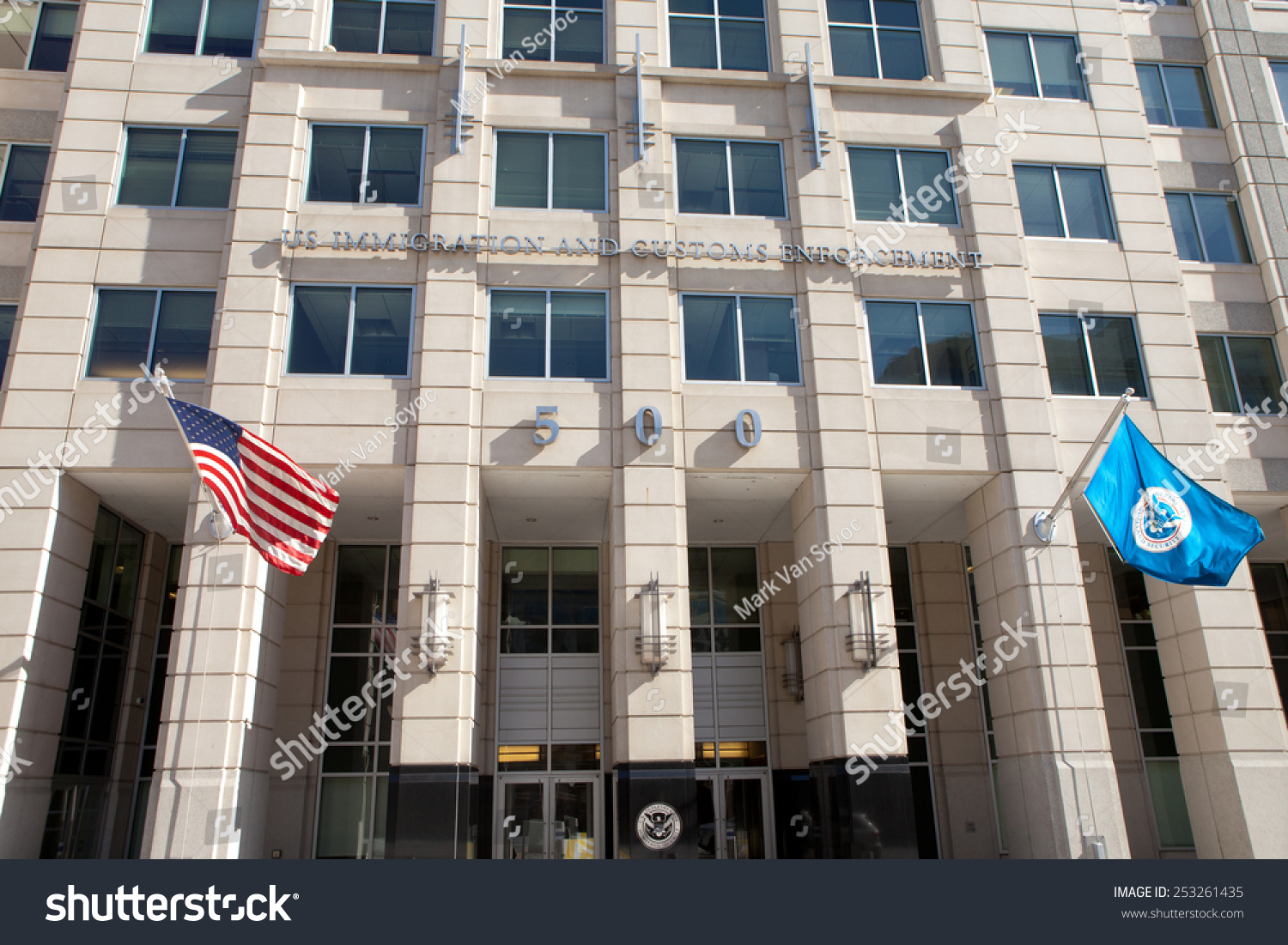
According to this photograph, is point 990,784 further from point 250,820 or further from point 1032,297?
point 250,820

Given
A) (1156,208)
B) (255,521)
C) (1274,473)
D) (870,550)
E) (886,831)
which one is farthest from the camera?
(1156,208)

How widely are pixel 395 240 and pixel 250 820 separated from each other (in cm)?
1159

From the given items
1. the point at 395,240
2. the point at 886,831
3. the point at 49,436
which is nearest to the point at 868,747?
the point at 886,831

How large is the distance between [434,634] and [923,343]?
11.9m

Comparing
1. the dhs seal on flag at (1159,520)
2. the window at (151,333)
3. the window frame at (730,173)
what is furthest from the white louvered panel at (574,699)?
the dhs seal on flag at (1159,520)

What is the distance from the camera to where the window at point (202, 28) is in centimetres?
2044

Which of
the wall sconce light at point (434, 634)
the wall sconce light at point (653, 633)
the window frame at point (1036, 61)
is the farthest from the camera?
the window frame at point (1036, 61)

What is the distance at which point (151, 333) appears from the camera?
1828 centimetres

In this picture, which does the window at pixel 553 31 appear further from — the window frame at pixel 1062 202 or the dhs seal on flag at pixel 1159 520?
the dhs seal on flag at pixel 1159 520

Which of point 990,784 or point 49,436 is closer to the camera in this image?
point 49,436

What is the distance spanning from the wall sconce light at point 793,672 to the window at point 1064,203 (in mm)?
11084

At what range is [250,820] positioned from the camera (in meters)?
16.4

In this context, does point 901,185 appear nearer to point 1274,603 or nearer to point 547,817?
point 1274,603

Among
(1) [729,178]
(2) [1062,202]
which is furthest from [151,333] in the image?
(2) [1062,202]
